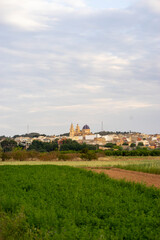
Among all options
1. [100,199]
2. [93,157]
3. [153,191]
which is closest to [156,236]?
[100,199]

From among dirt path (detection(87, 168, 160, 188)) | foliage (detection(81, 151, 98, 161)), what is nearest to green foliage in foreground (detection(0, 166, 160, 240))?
dirt path (detection(87, 168, 160, 188))

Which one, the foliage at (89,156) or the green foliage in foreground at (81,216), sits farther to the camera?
the foliage at (89,156)

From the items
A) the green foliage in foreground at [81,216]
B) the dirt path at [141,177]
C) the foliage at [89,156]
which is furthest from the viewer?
the foliage at [89,156]

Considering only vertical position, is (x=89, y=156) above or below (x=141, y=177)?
above

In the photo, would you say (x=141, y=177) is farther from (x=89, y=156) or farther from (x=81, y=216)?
(x=89, y=156)

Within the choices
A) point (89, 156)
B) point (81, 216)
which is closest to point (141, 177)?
point (81, 216)

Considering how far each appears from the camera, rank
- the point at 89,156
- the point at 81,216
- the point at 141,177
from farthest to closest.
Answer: the point at 89,156
the point at 141,177
the point at 81,216

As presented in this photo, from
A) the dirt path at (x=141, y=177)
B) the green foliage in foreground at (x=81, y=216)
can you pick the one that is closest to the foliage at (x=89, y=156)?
the dirt path at (x=141, y=177)

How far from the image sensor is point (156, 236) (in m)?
5.18

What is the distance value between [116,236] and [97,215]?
62.1 inches

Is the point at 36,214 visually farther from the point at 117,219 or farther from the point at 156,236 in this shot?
the point at 156,236

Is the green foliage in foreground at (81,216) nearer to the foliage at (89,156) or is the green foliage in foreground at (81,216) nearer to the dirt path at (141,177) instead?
the dirt path at (141,177)

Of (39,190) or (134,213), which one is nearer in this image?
(134,213)

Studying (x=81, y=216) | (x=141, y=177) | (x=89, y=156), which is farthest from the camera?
(x=89, y=156)
